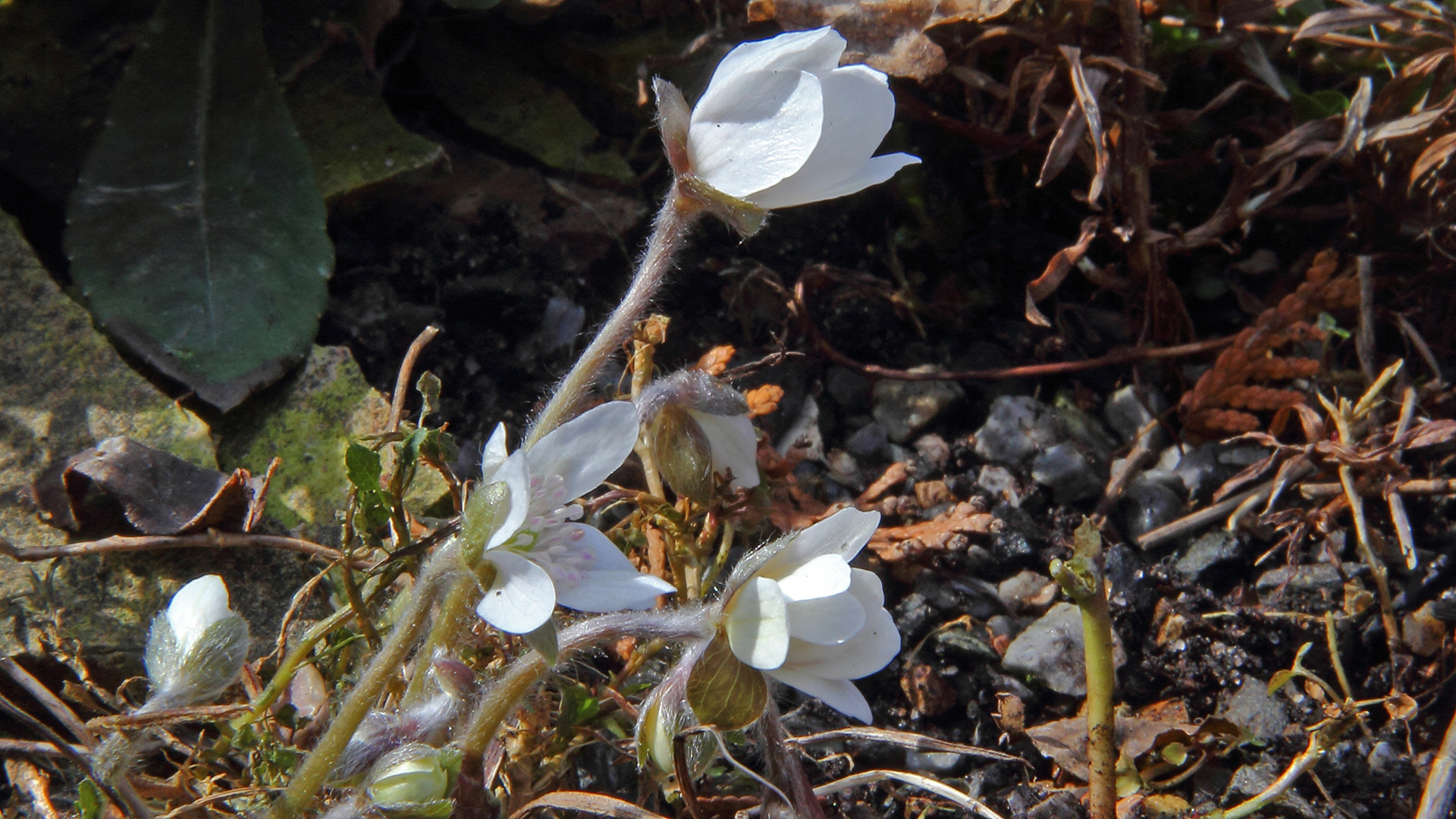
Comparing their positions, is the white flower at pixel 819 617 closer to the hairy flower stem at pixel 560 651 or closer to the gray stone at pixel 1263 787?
the hairy flower stem at pixel 560 651

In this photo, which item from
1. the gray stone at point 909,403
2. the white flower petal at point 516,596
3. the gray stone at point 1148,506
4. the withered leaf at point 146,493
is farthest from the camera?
the gray stone at point 909,403

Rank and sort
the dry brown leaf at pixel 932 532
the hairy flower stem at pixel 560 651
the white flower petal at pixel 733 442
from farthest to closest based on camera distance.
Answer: the dry brown leaf at pixel 932 532
the white flower petal at pixel 733 442
the hairy flower stem at pixel 560 651

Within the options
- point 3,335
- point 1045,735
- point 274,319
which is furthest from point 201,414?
point 1045,735

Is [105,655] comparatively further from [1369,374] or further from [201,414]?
[1369,374]

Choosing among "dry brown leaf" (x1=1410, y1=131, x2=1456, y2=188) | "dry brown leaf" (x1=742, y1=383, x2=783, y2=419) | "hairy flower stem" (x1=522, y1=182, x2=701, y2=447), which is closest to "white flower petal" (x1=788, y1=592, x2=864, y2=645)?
"hairy flower stem" (x1=522, y1=182, x2=701, y2=447)

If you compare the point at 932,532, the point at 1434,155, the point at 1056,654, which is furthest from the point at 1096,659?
the point at 1434,155

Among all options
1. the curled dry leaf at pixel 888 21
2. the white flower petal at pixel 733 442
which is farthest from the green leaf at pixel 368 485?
the curled dry leaf at pixel 888 21

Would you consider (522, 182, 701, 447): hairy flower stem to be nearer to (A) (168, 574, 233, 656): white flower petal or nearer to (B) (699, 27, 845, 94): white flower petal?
(B) (699, 27, 845, 94): white flower petal

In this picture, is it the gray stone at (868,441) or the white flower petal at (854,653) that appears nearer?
the white flower petal at (854,653)

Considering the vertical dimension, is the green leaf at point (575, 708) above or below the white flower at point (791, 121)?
below
